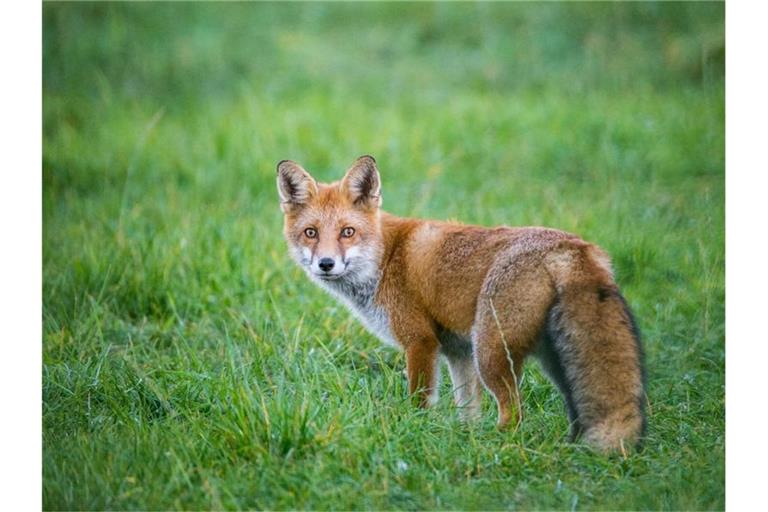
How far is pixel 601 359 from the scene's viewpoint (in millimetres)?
4270

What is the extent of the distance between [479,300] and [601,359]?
660 millimetres

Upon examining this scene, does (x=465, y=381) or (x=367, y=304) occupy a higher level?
(x=367, y=304)

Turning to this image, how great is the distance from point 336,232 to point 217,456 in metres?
→ 1.31

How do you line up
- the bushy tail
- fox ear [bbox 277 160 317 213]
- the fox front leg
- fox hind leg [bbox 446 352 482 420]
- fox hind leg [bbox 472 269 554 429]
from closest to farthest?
the bushy tail
fox hind leg [bbox 472 269 554 429]
the fox front leg
fox hind leg [bbox 446 352 482 420]
fox ear [bbox 277 160 317 213]

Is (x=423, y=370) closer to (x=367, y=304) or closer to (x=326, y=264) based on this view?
(x=367, y=304)

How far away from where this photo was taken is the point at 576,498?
4.23 metres

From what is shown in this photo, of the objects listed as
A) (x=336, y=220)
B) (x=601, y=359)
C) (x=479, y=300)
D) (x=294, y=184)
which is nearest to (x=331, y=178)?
(x=294, y=184)

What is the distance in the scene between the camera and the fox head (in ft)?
16.5

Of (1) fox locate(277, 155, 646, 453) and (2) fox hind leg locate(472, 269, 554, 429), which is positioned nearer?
(1) fox locate(277, 155, 646, 453)

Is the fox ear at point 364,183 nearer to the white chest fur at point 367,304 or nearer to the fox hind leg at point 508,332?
the white chest fur at point 367,304

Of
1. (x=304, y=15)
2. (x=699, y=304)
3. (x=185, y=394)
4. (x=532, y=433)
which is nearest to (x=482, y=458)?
(x=532, y=433)

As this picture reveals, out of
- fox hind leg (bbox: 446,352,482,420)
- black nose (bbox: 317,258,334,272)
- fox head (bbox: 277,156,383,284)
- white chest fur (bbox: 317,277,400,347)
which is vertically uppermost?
fox head (bbox: 277,156,383,284)

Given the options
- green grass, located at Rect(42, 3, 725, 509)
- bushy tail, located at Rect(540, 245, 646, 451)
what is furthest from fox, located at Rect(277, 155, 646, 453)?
green grass, located at Rect(42, 3, 725, 509)

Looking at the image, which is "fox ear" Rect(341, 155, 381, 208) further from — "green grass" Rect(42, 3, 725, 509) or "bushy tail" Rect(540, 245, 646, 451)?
"bushy tail" Rect(540, 245, 646, 451)
